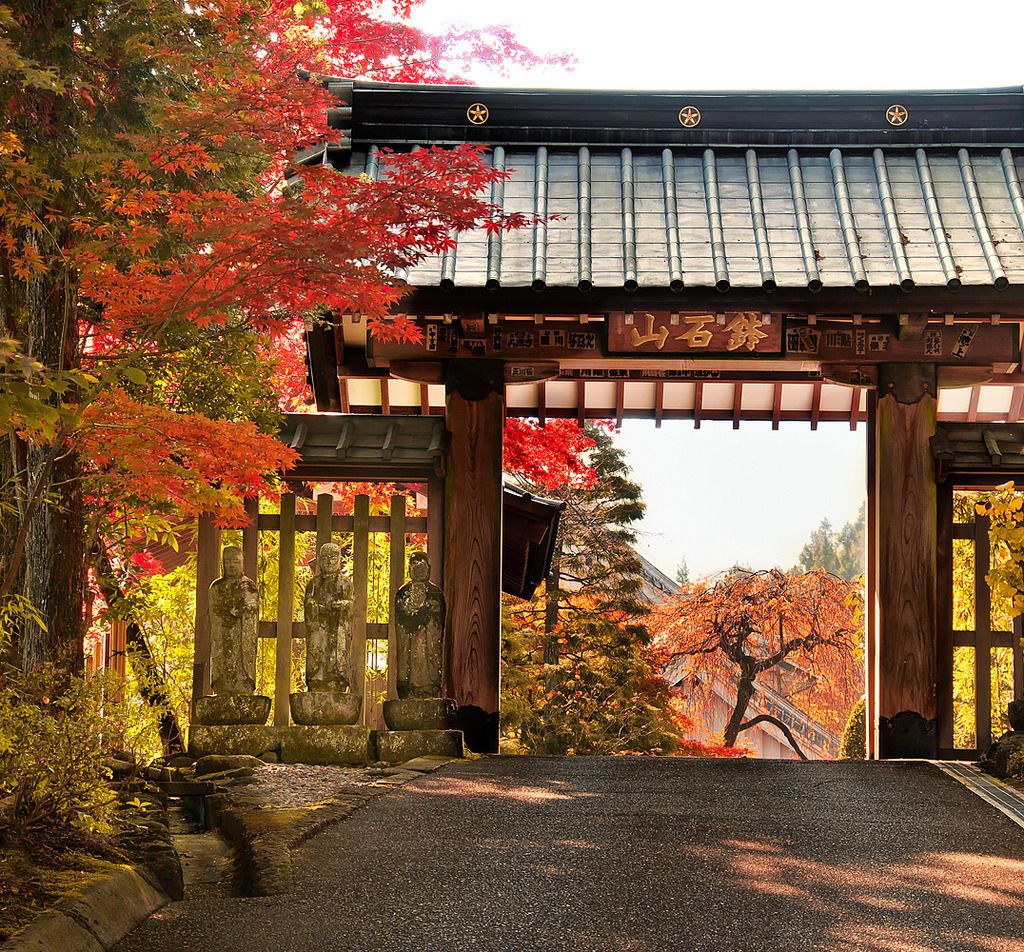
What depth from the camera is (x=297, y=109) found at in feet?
22.0

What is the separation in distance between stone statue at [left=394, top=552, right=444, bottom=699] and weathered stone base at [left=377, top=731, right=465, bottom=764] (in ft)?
0.98

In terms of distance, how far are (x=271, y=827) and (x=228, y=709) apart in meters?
2.78

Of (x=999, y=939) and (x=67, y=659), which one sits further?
(x=67, y=659)

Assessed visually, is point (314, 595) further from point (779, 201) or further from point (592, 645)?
point (592, 645)

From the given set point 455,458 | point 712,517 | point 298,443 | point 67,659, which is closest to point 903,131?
point 455,458

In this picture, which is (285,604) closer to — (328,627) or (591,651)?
(328,627)

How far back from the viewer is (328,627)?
28.0 ft

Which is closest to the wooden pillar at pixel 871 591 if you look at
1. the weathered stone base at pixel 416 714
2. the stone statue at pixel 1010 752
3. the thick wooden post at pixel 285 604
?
the stone statue at pixel 1010 752

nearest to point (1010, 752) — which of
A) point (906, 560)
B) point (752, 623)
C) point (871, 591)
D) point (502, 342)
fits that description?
point (906, 560)

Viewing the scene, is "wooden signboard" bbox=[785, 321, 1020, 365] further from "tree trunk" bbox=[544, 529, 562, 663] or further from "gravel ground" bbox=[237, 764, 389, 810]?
"tree trunk" bbox=[544, 529, 562, 663]

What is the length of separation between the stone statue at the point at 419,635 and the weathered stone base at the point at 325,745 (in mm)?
564

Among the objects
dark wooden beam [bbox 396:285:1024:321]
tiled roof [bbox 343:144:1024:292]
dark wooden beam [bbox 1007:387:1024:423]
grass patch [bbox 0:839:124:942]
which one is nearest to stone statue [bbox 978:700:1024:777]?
dark wooden beam [bbox 396:285:1024:321]

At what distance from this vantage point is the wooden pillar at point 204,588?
372 inches

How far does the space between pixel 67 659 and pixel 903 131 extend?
820 cm
